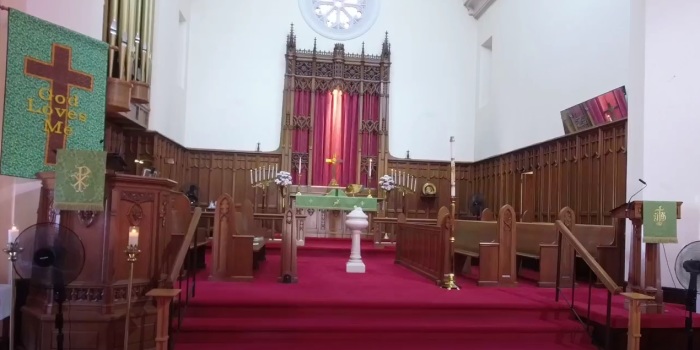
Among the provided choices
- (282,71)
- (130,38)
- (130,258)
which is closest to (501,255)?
(130,258)

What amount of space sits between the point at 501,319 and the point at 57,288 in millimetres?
4066

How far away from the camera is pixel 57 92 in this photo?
5.79 meters

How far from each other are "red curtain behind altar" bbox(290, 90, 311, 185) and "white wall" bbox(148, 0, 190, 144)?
2.78 metres

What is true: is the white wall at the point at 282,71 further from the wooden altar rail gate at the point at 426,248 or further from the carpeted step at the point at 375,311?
the carpeted step at the point at 375,311

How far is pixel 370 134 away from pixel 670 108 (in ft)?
27.9

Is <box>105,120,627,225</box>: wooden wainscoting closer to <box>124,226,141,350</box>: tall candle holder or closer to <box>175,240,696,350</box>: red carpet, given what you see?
<box>175,240,696,350</box>: red carpet

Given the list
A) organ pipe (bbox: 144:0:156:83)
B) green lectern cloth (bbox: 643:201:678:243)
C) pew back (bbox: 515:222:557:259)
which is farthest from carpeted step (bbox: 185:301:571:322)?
organ pipe (bbox: 144:0:156:83)

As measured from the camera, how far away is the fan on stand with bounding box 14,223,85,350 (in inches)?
167

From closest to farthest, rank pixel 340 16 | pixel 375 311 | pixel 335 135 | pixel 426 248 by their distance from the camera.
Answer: pixel 375 311 < pixel 426 248 < pixel 335 135 < pixel 340 16

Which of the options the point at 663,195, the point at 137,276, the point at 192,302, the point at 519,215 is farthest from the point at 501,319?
the point at 519,215

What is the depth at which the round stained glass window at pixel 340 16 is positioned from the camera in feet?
47.8

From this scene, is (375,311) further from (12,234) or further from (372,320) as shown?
(12,234)

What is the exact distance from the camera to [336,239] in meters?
12.3

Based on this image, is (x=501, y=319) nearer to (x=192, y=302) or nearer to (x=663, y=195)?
(x=663, y=195)
